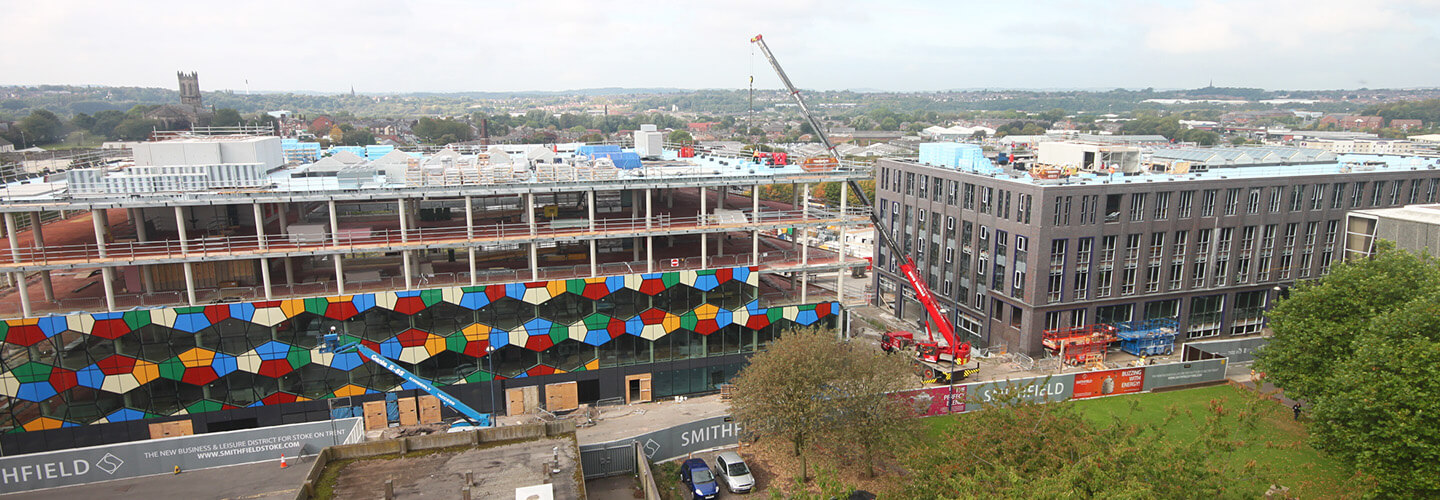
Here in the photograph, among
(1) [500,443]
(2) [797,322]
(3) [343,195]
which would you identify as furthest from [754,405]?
(3) [343,195]

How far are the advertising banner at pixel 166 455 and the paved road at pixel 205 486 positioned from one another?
1.23 ft

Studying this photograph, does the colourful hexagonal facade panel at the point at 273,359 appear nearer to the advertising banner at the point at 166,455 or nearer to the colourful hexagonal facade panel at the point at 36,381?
the advertising banner at the point at 166,455

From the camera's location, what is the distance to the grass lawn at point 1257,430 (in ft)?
110

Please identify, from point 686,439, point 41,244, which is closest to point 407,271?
point 41,244

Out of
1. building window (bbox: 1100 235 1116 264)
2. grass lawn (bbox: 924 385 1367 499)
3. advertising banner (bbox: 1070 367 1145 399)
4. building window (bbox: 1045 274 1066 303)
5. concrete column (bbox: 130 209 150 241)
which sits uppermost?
concrete column (bbox: 130 209 150 241)

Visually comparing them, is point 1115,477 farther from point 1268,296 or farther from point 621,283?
point 1268,296

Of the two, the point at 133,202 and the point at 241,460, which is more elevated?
the point at 133,202

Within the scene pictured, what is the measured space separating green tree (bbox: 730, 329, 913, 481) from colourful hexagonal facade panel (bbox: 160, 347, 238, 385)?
27789 millimetres

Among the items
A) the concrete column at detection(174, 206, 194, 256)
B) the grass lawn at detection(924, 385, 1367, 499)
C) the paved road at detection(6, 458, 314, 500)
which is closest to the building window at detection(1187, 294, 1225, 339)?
the grass lawn at detection(924, 385, 1367, 499)

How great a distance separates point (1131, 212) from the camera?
52375mm

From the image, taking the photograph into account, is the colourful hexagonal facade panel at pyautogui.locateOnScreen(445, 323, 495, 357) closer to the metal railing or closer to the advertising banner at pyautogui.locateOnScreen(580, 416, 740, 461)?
the metal railing

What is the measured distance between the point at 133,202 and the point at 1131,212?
61.1 m

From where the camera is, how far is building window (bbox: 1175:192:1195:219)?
53500 mm

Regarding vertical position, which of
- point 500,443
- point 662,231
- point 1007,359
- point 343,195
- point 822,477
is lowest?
point 1007,359
